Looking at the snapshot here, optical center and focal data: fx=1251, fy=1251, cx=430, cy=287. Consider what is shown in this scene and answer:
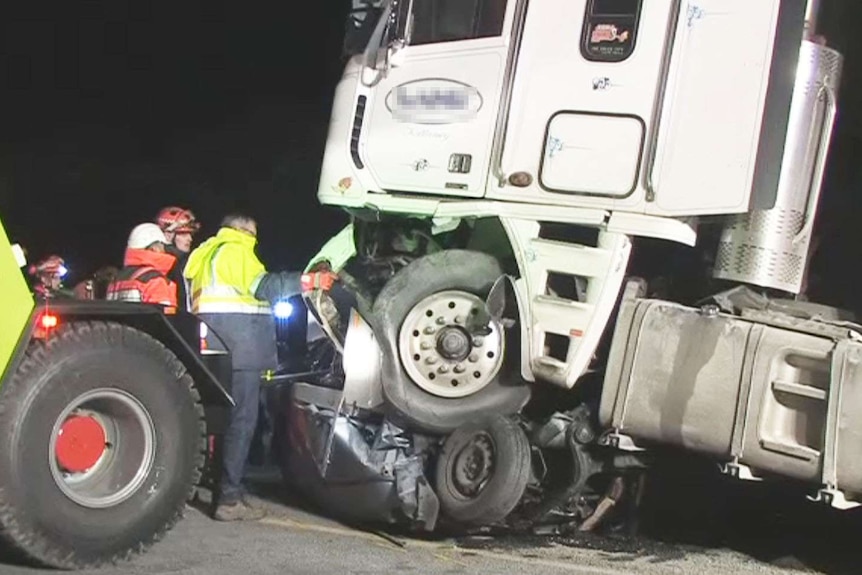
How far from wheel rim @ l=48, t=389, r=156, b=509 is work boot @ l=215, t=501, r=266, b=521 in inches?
57.7

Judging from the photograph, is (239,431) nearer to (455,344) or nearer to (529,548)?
(455,344)

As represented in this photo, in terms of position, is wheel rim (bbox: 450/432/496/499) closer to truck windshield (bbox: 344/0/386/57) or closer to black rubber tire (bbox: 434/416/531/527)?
black rubber tire (bbox: 434/416/531/527)

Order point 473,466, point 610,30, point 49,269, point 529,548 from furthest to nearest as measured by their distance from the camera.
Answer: point 49,269
point 473,466
point 529,548
point 610,30

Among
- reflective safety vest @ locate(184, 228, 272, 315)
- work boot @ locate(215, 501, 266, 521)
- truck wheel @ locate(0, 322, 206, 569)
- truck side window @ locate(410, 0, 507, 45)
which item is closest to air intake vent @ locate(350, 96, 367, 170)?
truck side window @ locate(410, 0, 507, 45)

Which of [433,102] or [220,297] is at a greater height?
[433,102]

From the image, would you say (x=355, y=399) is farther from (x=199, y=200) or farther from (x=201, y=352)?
(x=199, y=200)

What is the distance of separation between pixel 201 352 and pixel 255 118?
13.3 m

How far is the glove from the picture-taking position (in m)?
6.66

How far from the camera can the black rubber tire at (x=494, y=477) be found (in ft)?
20.1

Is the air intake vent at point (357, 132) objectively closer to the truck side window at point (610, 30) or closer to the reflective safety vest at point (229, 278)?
the reflective safety vest at point (229, 278)

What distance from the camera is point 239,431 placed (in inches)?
271

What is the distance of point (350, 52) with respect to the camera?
6820mm

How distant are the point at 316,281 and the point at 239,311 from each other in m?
0.50

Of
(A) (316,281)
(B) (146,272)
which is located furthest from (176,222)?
(A) (316,281)
